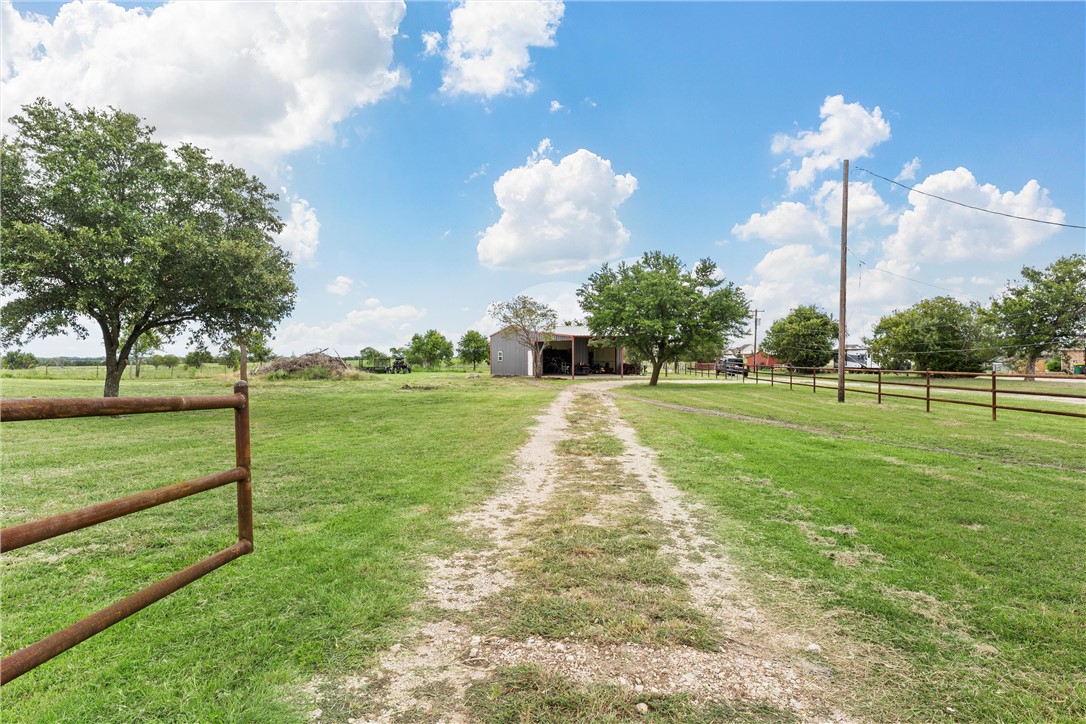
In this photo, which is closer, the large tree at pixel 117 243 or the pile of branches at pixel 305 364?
the large tree at pixel 117 243

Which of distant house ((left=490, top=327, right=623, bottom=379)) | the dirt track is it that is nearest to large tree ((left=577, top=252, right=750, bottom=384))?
distant house ((left=490, top=327, right=623, bottom=379))

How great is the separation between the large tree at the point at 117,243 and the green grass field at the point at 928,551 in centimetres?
1373

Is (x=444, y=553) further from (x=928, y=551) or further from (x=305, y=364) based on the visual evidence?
(x=305, y=364)

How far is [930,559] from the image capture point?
361 cm

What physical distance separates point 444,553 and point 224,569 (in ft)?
5.15

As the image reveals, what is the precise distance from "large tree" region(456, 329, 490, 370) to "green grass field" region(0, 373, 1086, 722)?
168ft

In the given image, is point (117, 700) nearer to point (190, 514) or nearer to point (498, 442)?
point (190, 514)

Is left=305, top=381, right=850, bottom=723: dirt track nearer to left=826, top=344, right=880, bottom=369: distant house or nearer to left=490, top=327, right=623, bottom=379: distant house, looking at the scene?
left=490, top=327, right=623, bottom=379: distant house

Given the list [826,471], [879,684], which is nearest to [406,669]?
[879,684]

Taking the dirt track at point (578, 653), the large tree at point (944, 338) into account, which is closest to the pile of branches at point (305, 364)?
the dirt track at point (578, 653)

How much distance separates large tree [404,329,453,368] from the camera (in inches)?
2389

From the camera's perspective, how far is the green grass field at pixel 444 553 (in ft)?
7.16

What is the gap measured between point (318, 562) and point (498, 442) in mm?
5363

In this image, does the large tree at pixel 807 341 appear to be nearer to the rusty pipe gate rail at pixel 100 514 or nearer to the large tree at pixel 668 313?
the large tree at pixel 668 313
